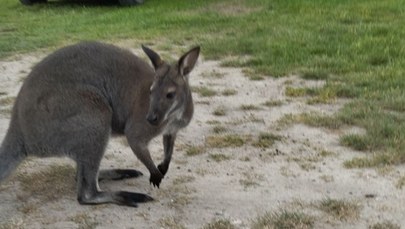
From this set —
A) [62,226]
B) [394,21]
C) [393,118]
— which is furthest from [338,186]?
[394,21]

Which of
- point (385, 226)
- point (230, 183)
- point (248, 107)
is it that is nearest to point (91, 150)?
point (230, 183)

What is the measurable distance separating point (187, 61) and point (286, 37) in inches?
152

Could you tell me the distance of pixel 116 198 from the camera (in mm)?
3846

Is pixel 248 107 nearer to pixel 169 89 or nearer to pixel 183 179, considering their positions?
pixel 183 179

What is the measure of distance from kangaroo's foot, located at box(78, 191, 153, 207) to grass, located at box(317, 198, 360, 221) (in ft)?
3.12

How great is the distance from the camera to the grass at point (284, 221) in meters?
3.44

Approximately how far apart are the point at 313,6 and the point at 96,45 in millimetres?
5548

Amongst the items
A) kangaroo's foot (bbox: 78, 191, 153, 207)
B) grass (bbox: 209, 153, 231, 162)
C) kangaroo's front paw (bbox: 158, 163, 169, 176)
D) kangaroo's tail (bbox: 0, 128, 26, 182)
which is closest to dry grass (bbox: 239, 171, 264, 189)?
grass (bbox: 209, 153, 231, 162)

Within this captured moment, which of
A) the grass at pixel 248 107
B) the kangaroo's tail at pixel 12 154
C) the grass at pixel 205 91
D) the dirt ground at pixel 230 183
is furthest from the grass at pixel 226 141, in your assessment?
the kangaroo's tail at pixel 12 154

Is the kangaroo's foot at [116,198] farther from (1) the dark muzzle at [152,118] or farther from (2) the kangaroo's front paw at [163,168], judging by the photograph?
(1) the dark muzzle at [152,118]

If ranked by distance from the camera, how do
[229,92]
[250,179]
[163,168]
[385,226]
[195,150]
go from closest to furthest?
[385,226] → [163,168] → [250,179] → [195,150] → [229,92]

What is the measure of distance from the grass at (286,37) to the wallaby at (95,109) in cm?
147

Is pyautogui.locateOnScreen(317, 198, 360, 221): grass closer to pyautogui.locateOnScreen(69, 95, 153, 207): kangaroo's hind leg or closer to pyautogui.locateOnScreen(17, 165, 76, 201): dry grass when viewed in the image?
pyautogui.locateOnScreen(69, 95, 153, 207): kangaroo's hind leg

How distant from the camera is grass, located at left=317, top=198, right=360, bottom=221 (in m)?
3.54
